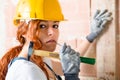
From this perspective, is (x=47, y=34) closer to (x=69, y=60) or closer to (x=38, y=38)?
(x=38, y=38)

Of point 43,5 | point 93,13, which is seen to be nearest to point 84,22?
point 93,13

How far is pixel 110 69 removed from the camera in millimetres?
1689

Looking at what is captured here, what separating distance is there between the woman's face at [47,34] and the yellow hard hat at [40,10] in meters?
0.04

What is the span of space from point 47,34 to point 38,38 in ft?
0.22

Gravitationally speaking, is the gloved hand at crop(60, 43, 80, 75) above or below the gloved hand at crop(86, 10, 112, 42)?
below

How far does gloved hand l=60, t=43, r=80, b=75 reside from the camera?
58.7 inches

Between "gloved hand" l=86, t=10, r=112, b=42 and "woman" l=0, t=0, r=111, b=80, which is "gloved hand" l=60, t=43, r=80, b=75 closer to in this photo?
"woman" l=0, t=0, r=111, b=80

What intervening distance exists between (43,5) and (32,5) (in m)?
0.07

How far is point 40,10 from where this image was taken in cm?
162

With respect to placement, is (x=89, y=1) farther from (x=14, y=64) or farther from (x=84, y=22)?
(x=14, y=64)

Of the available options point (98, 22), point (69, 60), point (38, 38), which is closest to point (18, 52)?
point (38, 38)

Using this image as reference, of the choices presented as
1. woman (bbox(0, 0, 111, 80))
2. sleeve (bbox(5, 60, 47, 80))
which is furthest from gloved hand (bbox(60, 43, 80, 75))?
sleeve (bbox(5, 60, 47, 80))

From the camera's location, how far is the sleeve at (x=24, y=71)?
1.47m

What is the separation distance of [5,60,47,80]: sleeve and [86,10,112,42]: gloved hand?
0.44 m
